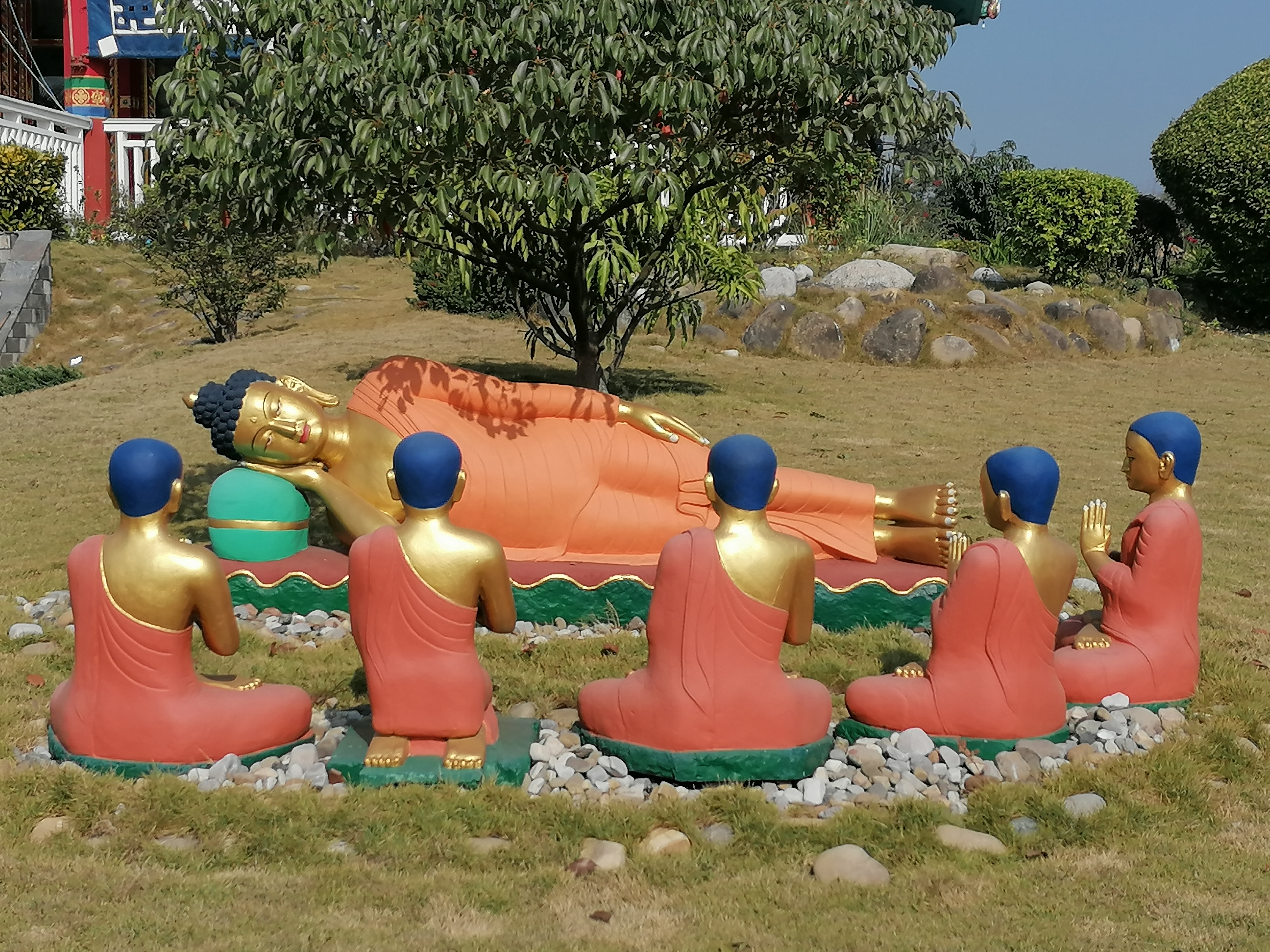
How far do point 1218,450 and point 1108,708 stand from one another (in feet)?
25.6

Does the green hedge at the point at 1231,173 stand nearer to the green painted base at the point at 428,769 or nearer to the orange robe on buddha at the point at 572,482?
the orange robe on buddha at the point at 572,482

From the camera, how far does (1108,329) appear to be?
1672cm

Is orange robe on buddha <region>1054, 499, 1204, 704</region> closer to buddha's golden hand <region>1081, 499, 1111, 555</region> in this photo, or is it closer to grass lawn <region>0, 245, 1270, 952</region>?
buddha's golden hand <region>1081, 499, 1111, 555</region>

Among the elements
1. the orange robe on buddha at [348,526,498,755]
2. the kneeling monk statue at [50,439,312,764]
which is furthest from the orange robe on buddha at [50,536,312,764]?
the orange robe on buddha at [348,526,498,755]

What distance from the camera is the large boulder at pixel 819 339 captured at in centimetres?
1596

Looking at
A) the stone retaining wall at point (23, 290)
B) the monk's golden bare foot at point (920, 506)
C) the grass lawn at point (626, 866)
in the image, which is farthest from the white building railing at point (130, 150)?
the monk's golden bare foot at point (920, 506)

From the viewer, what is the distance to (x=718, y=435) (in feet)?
38.3

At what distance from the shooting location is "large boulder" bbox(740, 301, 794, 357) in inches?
632

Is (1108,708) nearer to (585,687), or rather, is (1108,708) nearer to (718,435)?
(585,687)

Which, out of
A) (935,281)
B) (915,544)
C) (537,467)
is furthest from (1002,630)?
(935,281)

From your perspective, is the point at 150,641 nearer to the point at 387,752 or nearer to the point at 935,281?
the point at 387,752

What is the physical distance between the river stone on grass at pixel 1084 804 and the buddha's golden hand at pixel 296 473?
390 cm

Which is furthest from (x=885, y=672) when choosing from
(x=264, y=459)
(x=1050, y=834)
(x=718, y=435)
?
(x=718, y=435)

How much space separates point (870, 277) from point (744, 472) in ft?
44.2
